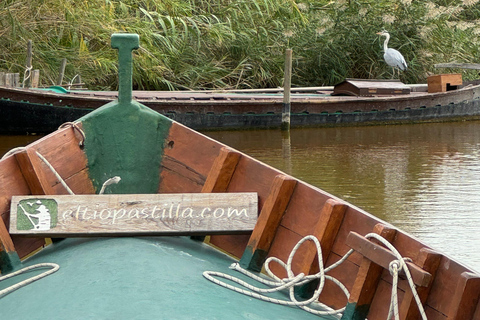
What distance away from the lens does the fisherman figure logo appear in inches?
123

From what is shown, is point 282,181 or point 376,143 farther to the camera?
point 376,143

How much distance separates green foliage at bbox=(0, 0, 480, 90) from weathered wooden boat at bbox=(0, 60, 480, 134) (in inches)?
40.4

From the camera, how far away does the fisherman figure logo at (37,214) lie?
10.3 ft

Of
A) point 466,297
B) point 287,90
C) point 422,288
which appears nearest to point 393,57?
point 287,90

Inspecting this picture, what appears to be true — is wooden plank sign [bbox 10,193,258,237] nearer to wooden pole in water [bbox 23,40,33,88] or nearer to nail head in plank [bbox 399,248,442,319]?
nail head in plank [bbox 399,248,442,319]

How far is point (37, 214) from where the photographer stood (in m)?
3.17

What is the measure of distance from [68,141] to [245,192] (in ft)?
3.27

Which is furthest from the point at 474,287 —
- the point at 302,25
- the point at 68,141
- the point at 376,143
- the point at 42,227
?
the point at 302,25

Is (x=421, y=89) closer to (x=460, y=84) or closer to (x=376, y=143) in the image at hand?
(x=460, y=84)

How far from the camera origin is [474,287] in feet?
7.38

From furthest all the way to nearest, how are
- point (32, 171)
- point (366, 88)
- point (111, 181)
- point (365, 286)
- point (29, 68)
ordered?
A: point (366, 88), point (29, 68), point (111, 181), point (32, 171), point (365, 286)

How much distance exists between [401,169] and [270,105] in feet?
12.2

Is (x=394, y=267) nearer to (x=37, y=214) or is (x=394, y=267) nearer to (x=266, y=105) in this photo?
(x=37, y=214)

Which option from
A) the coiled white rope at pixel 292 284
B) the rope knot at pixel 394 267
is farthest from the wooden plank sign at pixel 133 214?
the rope knot at pixel 394 267
